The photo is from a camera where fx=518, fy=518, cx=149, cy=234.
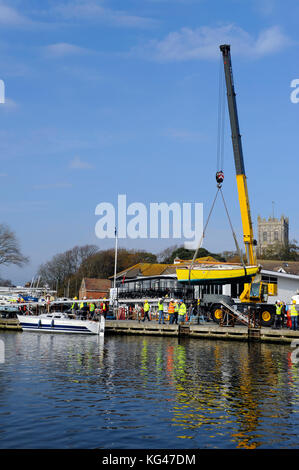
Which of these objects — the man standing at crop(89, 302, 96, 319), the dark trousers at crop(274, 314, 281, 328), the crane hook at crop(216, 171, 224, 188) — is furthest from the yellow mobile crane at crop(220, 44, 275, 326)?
the man standing at crop(89, 302, 96, 319)

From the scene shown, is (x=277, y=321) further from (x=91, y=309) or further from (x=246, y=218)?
(x=91, y=309)

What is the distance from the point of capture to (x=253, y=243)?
3894 centimetres

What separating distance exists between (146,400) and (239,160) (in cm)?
2645

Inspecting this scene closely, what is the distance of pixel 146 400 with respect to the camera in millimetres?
14195

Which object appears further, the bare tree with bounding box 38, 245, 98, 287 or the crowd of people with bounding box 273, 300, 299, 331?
the bare tree with bounding box 38, 245, 98, 287

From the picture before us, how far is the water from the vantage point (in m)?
10.7

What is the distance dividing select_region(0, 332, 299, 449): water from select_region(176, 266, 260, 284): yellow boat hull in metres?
12.4
